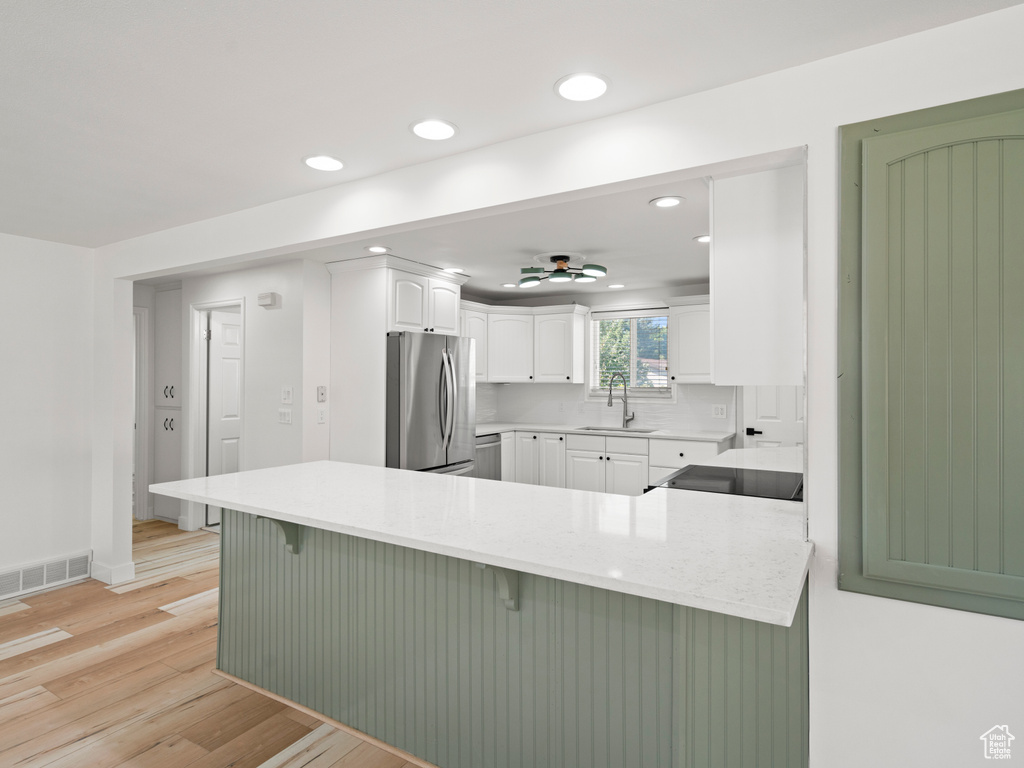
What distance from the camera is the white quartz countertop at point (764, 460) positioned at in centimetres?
302

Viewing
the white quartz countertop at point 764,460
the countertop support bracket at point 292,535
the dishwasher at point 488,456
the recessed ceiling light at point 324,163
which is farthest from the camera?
the dishwasher at point 488,456

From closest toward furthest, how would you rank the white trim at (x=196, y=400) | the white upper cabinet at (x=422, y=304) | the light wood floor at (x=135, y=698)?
the light wood floor at (x=135, y=698) < the white upper cabinet at (x=422, y=304) < the white trim at (x=196, y=400)

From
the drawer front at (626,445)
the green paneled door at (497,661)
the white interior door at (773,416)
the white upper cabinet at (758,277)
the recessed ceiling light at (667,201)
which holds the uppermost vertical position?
the recessed ceiling light at (667,201)

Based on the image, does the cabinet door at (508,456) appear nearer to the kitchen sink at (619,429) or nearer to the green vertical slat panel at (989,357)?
the kitchen sink at (619,429)

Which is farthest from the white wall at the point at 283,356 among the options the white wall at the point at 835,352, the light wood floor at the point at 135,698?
the white wall at the point at 835,352

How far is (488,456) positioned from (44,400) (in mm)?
3269

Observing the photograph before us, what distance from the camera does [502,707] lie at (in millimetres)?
1846

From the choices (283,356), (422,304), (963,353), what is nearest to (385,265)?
(422,304)

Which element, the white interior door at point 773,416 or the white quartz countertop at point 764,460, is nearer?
the white quartz countertop at point 764,460

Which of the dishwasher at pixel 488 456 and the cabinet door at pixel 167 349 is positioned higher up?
the cabinet door at pixel 167 349

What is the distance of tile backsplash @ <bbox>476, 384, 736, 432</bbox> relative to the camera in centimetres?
530

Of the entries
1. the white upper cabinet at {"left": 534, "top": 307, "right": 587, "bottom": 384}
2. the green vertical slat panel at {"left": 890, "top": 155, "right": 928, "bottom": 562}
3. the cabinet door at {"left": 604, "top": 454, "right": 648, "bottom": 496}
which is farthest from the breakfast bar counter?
the white upper cabinet at {"left": 534, "top": 307, "right": 587, "bottom": 384}

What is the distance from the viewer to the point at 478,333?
219 inches

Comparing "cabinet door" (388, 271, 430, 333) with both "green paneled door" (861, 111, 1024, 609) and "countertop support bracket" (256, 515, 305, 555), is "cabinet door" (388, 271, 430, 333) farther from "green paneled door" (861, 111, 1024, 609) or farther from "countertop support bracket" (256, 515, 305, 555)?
"green paneled door" (861, 111, 1024, 609)
